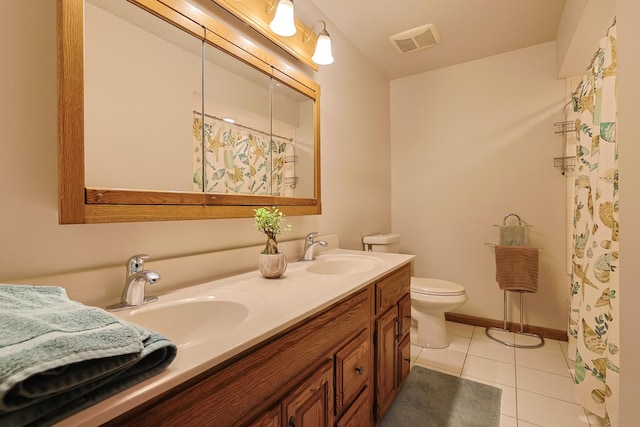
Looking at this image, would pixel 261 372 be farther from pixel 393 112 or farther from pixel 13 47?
pixel 393 112

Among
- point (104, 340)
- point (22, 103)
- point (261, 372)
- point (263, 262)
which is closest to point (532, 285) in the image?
point (263, 262)

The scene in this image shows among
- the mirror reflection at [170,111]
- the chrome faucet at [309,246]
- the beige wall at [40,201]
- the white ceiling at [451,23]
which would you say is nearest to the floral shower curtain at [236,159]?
the mirror reflection at [170,111]

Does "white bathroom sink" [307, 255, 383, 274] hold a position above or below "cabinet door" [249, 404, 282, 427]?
above

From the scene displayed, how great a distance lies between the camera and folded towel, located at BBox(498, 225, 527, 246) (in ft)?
7.55

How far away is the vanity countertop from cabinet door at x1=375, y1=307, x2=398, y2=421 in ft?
0.83

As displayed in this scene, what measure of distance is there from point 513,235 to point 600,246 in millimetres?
1040

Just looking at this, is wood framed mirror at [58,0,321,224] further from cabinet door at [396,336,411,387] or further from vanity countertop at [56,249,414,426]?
cabinet door at [396,336,411,387]

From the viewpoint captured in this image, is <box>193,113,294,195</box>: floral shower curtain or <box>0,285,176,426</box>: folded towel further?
<box>193,113,294,195</box>: floral shower curtain

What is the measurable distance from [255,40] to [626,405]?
6.52 feet

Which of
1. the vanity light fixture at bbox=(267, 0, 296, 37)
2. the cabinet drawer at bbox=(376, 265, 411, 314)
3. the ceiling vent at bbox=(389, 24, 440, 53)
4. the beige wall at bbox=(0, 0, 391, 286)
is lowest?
the cabinet drawer at bbox=(376, 265, 411, 314)


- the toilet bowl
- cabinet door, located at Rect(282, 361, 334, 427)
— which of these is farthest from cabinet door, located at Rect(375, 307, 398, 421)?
the toilet bowl

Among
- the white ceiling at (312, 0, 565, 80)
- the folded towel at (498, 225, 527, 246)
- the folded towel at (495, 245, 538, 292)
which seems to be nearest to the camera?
the white ceiling at (312, 0, 565, 80)

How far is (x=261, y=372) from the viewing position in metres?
0.69

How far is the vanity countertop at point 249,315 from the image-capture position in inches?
17.1
